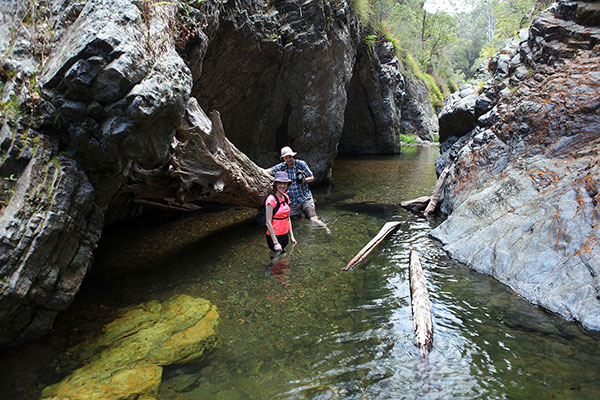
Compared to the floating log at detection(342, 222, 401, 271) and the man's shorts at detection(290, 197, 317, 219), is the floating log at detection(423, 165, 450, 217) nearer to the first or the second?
the floating log at detection(342, 222, 401, 271)

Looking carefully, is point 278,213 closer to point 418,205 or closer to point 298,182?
point 298,182

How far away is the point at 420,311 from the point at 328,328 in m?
1.35

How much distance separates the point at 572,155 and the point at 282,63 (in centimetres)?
962

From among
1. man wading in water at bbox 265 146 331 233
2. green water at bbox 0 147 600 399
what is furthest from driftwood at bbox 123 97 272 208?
green water at bbox 0 147 600 399

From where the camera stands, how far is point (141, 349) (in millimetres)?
4625

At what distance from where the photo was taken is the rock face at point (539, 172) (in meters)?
5.81

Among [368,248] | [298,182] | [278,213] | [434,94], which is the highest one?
[434,94]

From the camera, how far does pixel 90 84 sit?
14.2 ft

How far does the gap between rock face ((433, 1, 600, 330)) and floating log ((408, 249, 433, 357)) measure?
5.41ft

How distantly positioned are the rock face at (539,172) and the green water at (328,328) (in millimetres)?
560

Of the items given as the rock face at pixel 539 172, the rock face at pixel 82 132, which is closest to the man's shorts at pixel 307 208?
the rock face at pixel 82 132

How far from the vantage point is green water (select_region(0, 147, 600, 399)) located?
12.9 feet

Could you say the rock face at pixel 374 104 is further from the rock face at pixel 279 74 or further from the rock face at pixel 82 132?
the rock face at pixel 82 132

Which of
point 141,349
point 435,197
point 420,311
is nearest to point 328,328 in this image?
point 420,311
